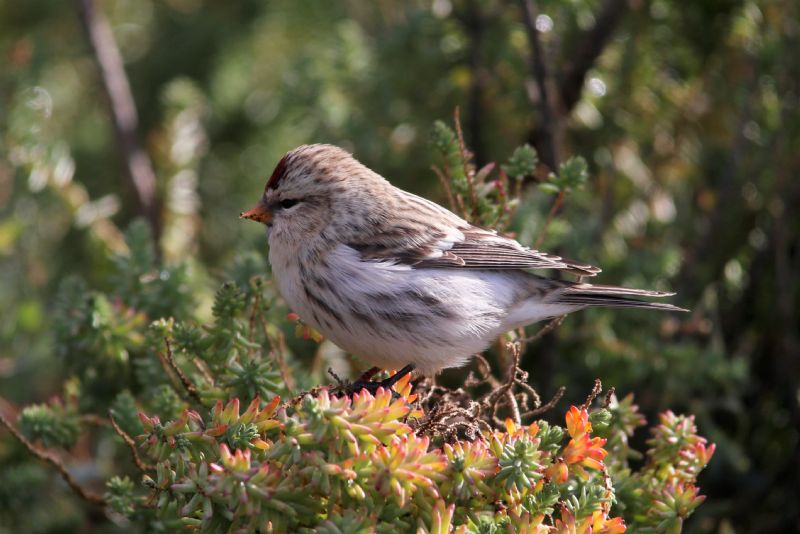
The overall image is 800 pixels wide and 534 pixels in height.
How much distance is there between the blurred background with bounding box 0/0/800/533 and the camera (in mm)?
3266

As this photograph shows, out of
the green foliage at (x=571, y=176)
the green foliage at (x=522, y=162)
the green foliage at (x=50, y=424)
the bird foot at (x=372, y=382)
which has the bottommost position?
the bird foot at (x=372, y=382)

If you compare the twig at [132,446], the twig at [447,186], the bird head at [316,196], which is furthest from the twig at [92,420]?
the twig at [447,186]

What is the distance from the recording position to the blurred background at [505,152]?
10.7ft

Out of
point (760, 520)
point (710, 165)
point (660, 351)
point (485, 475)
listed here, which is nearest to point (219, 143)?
point (710, 165)

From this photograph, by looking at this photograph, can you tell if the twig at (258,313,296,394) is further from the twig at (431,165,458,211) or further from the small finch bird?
the twig at (431,165,458,211)

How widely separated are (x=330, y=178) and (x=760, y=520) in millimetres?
1775

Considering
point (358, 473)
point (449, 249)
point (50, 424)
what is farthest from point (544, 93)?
point (358, 473)

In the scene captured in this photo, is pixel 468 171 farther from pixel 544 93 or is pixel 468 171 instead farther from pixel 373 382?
pixel 544 93

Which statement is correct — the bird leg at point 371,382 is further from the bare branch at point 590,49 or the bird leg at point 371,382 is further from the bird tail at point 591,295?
the bare branch at point 590,49

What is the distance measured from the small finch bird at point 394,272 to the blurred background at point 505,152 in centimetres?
24

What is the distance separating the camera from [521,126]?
4047 millimetres

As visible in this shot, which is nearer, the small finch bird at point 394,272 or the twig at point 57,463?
the twig at point 57,463

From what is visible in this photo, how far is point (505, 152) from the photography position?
4.04 meters

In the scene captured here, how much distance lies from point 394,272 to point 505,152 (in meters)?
1.43
